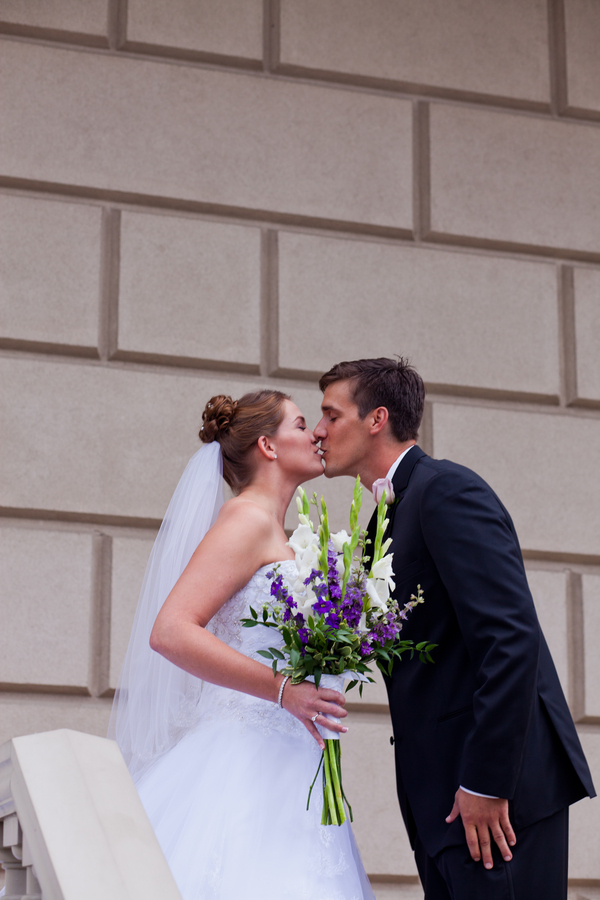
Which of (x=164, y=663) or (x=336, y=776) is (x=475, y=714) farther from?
(x=164, y=663)

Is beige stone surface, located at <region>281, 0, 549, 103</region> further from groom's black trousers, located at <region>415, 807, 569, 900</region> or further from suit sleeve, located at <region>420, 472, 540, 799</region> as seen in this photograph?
groom's black trousers, located at <region>415, 807, 569, 900</region>

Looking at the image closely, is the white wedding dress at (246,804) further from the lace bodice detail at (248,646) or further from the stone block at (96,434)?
the stone block at (96,434)

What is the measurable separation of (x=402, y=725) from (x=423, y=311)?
254 cm

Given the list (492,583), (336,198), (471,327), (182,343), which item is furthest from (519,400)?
(492,583)

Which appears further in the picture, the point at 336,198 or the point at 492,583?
the point at 336,198

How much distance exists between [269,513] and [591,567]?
2229 mm

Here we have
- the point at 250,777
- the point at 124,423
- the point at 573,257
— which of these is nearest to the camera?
the point at 250,777

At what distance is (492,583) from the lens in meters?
2.52

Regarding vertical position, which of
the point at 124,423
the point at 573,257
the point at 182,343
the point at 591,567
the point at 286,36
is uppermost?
the point at 286,36

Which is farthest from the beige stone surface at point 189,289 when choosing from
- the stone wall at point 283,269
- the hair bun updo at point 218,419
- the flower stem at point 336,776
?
the flower stem at point 336,776

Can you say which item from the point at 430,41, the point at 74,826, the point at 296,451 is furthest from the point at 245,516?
the point at 430,41

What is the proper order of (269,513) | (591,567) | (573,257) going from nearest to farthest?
(269,513) → (591,567) → (573,257)

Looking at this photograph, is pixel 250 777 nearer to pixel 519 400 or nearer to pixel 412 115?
pixel 519 400

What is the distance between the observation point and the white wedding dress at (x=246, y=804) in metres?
2.49
